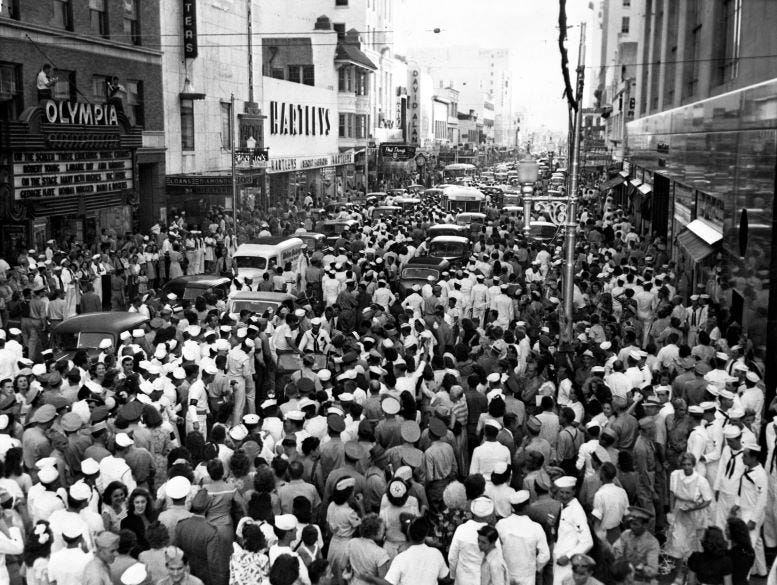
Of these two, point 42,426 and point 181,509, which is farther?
point 42,426

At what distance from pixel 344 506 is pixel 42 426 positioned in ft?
13.0

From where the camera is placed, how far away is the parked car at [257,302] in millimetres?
16312

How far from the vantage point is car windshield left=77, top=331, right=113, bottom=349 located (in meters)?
13.8

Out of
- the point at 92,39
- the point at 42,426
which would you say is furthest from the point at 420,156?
the point at 42,426

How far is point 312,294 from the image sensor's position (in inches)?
832

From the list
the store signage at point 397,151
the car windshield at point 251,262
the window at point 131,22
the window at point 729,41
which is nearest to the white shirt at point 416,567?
the car windshield at point 251,262

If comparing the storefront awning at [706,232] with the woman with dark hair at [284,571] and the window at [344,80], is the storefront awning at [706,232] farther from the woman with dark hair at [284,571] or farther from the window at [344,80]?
the window at [344,80]

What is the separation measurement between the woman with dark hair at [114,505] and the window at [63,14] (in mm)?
22550

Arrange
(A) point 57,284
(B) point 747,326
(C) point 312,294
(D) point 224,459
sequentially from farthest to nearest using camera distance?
(C) point 312,294, (A) point 57,284, (B) point 747,326, (D) point 224,459

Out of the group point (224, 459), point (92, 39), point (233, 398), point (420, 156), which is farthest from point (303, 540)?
point (420, 156)

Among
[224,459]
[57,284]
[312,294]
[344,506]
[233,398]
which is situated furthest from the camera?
[312,294]

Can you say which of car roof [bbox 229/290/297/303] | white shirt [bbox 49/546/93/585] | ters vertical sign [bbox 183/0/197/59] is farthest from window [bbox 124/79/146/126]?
white shirt [bbox 49/546/93/585]

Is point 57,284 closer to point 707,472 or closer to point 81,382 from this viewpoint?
point 81,382

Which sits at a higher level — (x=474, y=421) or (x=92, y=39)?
(x=92, y=39)
